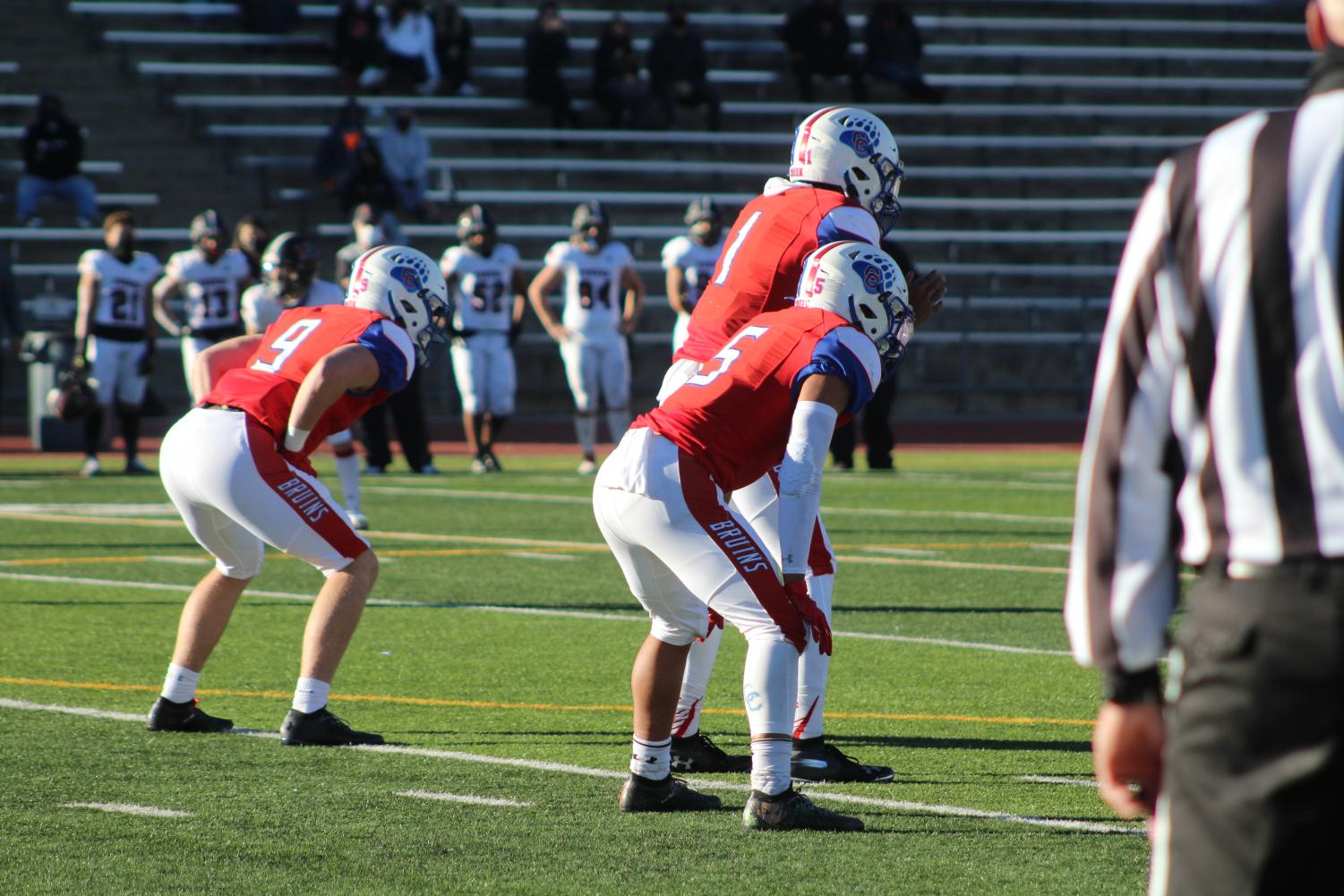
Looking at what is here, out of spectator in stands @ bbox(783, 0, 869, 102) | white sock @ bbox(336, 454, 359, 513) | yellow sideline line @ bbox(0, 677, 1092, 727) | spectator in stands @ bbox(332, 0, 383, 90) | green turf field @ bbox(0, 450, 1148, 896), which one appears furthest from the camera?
spectator in stands @ bbox(783, 0, 869, 102)

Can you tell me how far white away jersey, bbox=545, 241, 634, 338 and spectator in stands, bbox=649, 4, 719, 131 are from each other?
874 cm

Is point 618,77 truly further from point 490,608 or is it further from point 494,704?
point 494,704

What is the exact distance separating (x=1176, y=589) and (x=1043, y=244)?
927 inches

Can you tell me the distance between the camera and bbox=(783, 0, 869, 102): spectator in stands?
26000mm

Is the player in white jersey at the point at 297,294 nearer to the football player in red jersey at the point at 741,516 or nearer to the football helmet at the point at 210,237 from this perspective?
the football helmet at the point at 210,237

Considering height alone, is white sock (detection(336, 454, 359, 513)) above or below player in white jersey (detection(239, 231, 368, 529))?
below

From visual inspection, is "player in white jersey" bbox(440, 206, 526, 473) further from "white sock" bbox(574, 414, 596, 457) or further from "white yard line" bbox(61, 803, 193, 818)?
"white yard line" bbox(61, 803, 193, 818)

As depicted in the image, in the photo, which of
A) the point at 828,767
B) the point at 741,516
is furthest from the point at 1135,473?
the point at 828,767

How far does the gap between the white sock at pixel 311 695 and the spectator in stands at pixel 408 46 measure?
19758mm

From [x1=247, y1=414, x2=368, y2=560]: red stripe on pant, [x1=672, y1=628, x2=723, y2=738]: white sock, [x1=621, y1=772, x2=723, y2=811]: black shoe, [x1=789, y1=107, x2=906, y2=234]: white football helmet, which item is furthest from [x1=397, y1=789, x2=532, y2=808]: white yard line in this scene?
[x1=789, y1=107, x2=906, y2=234]: white football helmet

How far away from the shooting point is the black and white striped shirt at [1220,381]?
2340 mm

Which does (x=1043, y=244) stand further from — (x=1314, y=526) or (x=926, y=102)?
(x=1314, y=526)

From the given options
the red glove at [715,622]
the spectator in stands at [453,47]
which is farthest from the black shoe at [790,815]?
the spectator in stands at [453,47]

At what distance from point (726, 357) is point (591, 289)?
11740 mm
